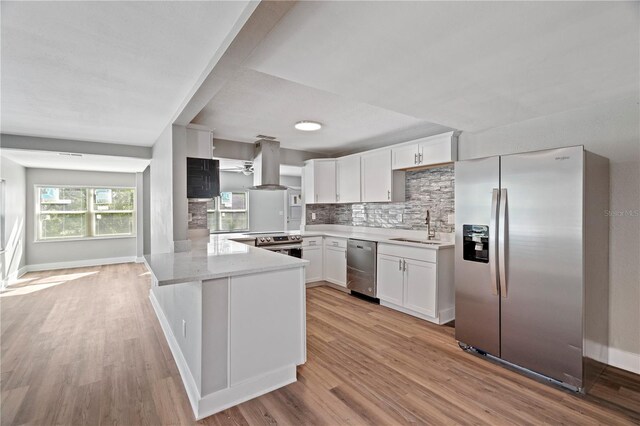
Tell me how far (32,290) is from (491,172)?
6639 mm

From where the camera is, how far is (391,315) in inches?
149

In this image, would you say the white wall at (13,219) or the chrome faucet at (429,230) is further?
the white wall at (13,219)

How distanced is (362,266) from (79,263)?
6.56 m

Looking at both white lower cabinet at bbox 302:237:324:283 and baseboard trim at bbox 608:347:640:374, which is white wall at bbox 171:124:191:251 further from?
baseboard trim at bbox 608:347:640:374

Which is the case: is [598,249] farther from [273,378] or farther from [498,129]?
[273,378]

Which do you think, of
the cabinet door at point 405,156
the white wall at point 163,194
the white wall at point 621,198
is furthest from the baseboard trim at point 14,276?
the white wall at point 621,198

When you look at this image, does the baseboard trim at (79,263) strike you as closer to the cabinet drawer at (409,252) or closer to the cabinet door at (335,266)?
the cabinet door at (335,266)

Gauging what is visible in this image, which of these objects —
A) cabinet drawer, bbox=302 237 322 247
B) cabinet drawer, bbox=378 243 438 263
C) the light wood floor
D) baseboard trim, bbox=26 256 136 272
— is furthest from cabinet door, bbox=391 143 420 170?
baseboard trim, bbox=26 256 136 272

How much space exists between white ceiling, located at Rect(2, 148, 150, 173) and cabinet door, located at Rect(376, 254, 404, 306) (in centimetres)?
411

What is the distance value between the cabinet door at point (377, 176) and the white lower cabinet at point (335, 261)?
0.82 m

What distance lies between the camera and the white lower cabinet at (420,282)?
11.5ft

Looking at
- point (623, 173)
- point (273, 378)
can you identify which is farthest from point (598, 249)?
point (273, 378)

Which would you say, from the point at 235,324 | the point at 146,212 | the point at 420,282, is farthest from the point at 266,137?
the point at 146,212

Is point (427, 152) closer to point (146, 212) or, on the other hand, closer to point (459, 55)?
point (459, 55)
